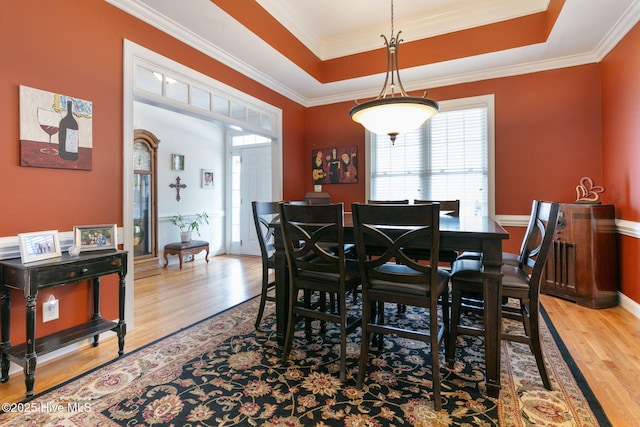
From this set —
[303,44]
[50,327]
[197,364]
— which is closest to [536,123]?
[303,44]

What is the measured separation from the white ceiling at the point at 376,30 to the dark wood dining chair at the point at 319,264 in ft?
6.75

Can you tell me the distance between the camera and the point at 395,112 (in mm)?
2271

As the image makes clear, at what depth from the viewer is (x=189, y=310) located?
301 centimetres

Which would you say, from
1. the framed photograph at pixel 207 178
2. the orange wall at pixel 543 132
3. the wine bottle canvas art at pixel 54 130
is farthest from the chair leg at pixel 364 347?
the framed photograph at pixel 207 178

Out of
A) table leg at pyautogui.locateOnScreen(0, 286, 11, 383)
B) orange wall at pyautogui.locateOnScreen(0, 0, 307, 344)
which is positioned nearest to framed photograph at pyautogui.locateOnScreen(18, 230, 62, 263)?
orange wall at pyautogui.locateOnScreen(0, 0, 307, 344)

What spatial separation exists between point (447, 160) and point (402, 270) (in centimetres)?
293

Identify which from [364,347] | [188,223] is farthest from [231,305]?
[188,223]

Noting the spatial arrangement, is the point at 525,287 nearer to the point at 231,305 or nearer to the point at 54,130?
the point at 231,305

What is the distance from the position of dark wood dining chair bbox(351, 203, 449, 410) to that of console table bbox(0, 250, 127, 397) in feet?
5.61

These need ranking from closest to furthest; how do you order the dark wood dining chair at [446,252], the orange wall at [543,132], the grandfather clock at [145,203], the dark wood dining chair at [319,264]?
1. the dark wood dining chair at [319,264]
2. the dark wood dining chair at [446,252]
3. the orange wall at [543,132]
4. the grandfather clock at [145,203]

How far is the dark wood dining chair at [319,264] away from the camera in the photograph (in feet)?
5.76

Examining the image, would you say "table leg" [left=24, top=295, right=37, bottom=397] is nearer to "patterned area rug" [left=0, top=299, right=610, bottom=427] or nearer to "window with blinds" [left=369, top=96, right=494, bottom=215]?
"patterned area rug" [left=0, top=299, right=610, bottom=427]

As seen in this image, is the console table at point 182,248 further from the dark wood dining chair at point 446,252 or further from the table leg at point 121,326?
the dark wood dining chair at point 446,252

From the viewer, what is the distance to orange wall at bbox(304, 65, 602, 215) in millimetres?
3541
